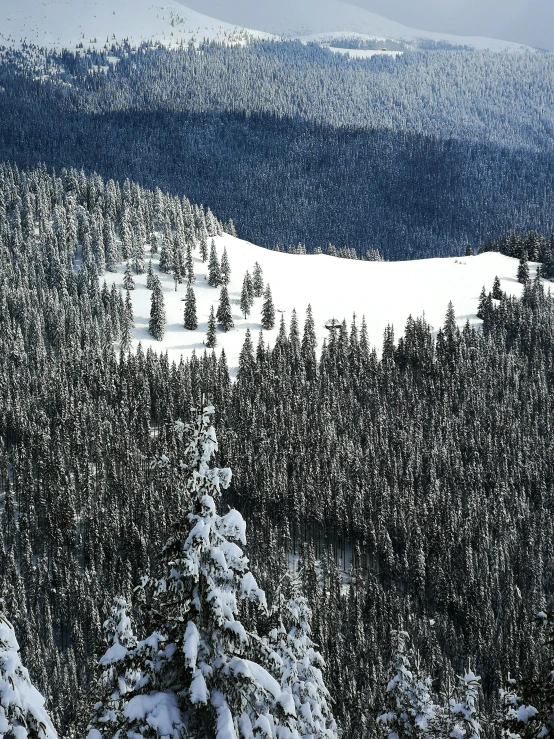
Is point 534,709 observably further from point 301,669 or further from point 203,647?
point 301,669

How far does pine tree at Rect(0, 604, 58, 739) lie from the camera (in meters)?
15.5

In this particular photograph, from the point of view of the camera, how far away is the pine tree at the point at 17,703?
15453 millimetres

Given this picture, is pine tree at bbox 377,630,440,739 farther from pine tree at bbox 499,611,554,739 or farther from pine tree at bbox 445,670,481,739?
pine tree at bbox 499,611,554,739

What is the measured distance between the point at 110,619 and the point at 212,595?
15429 millimetres

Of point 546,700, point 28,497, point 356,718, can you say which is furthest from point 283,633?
point 28,497

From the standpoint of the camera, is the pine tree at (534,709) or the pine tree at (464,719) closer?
the pine tree at (534,709)

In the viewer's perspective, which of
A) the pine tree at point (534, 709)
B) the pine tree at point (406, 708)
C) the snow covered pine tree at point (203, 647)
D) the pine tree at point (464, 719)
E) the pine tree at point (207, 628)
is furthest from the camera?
the pine tree at point (406, 708)

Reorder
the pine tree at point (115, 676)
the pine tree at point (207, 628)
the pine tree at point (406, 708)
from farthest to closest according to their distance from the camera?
the pine tree at point (406, 708) < the pine tree at point (115, 676) < the pine tree at point (207, 628)

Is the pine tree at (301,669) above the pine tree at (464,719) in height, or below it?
above

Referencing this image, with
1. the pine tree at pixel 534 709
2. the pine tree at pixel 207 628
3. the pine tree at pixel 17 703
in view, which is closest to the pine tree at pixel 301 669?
the pine tree at pixel 534 709

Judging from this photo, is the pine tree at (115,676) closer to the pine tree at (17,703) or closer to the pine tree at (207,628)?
the pine tree at (207,628)

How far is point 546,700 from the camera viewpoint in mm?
19391

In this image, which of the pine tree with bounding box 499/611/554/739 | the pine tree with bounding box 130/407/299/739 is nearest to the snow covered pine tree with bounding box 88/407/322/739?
the pine tree with bounding box 130/407/299/739

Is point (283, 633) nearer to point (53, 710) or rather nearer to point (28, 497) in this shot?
point (53, 710)
